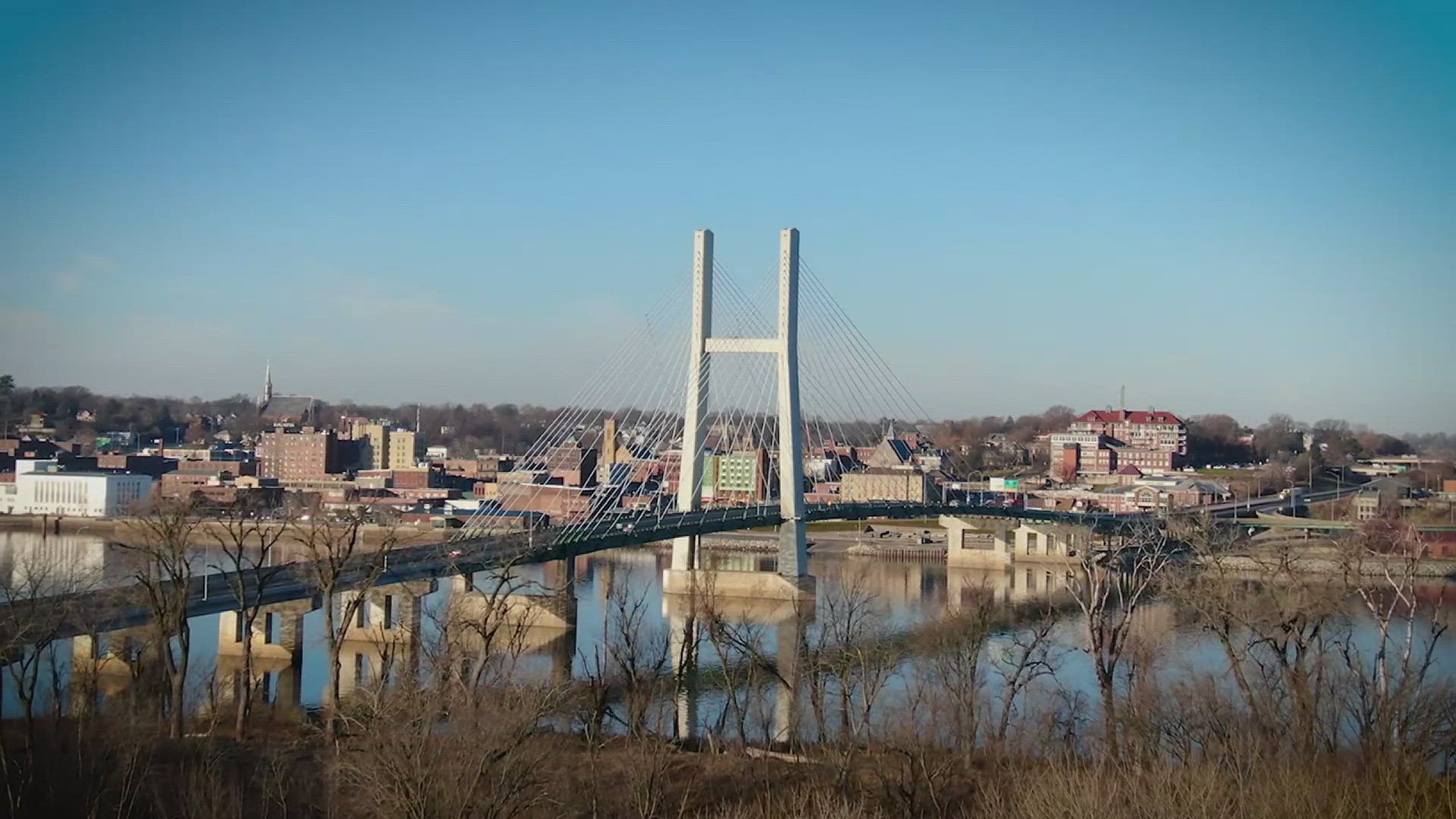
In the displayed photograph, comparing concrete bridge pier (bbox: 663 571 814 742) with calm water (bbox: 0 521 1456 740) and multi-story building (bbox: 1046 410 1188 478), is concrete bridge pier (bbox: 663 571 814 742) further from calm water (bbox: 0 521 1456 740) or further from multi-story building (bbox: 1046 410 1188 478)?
multi-story building (bbox: 1046 410 1188 478)

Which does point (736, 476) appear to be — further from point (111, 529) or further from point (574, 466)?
point (111, 529)

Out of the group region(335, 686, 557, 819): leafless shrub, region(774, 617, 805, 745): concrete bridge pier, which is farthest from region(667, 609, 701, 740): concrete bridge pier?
region(335, 686, 557, 819): leafless shrub

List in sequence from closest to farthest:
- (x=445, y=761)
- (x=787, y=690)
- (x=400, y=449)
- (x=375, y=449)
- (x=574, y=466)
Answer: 1. (x=445, y=761)
2. (x=787, y=690)
3. (x=574, y=466)
4. (x=375, y=449)
5. (x=400, y=449)

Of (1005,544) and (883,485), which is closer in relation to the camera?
(1005,544)

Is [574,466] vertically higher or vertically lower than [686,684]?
higher

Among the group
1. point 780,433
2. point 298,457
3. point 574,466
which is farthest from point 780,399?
point 298,457

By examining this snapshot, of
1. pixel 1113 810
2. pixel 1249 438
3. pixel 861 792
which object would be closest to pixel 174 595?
pixel 861 792

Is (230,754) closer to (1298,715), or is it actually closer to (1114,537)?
(1298,715)
